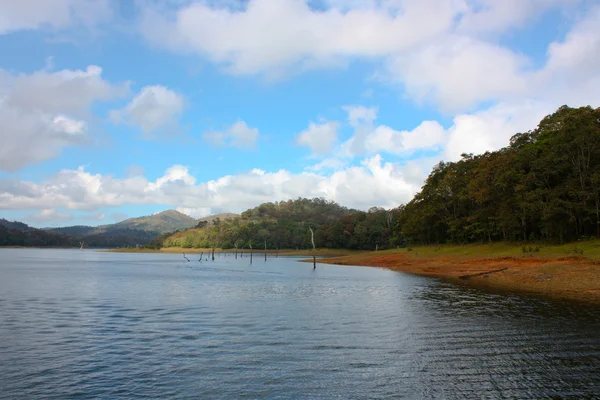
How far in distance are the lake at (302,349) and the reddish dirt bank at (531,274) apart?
639 cm

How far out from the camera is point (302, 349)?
1614 centimetres

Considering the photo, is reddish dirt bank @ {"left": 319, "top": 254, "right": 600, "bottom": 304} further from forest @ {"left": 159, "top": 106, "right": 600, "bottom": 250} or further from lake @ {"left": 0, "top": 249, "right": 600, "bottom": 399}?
forest @ {"left": 159, "top": 106, "right": 600, "bottom": 250}

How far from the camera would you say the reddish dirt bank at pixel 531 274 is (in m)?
32.6

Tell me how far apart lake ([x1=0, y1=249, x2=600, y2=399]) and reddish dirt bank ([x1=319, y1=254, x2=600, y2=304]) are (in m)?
6.39

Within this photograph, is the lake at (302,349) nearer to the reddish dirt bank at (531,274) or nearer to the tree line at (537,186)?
the reddish dirt bank at (531,274)

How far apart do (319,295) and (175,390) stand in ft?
77.0

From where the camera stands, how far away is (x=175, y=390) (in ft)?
38.1

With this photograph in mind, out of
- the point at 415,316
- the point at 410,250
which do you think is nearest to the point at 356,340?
the point at 415,316

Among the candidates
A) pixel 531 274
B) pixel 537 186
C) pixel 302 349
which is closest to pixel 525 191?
pixel 537 186

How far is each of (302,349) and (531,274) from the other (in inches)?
1291

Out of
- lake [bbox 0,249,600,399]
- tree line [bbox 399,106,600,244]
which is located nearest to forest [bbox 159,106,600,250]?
tree line [bbox 399,106,600,244]

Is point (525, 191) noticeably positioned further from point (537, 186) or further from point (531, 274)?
point (531, 274)

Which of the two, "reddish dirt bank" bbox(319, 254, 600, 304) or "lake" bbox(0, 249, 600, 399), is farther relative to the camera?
"reddish dirt bank" bbox(319, 254, 600, 304)

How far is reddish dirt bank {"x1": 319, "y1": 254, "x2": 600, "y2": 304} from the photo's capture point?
107 ft
